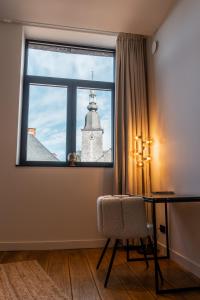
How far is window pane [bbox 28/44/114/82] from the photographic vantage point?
11.3 ft

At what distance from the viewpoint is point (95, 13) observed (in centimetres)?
291

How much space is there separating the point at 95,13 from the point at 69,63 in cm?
83

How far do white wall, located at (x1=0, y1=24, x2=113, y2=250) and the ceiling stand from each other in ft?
1.15

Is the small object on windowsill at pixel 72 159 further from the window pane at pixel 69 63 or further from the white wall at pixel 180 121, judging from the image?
the window pane at pixel 69 63

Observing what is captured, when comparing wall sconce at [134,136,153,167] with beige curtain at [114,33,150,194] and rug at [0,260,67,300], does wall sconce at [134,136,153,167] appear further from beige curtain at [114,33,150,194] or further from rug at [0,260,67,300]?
rug at [0,260,67,300]

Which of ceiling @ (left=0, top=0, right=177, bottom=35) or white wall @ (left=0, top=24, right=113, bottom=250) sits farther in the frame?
white wall @ (left=0, top=24, right=113, bottom=250)

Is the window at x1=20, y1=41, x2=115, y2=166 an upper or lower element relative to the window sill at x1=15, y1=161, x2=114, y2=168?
upper

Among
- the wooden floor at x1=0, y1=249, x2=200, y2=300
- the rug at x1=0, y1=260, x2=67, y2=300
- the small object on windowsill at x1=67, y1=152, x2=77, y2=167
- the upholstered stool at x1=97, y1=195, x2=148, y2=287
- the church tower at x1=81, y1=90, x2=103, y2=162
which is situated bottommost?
the wooden floor at x1=0, y1=249, x2=200, y2=300

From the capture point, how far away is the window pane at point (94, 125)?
335 centimetres

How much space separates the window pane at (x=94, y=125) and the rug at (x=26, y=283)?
1.51m

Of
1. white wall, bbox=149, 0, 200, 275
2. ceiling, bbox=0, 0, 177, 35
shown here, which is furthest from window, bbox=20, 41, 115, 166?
white wall, bbox=149, 0, 200, 275

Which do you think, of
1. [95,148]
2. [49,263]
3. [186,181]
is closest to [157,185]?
[186,181]

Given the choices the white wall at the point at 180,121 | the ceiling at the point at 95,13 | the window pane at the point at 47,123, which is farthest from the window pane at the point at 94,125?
the ceiling at the point at 95,13

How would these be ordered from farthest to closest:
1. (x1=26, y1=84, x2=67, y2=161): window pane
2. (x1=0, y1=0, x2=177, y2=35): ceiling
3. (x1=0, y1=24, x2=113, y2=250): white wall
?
(x1=26, y1=84, x2=67, y2=161): window pane < (x1=0, y1=24, x2=113, y2=250): white wall < (x1=0, y1=0, x2=177, y2=35): ceiling
